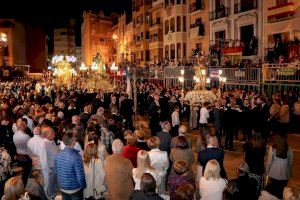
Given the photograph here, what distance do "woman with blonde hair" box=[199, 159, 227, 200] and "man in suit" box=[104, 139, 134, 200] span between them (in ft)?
4.18

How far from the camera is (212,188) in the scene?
5.78 metres

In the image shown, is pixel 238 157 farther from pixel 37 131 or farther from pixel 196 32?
pixel 196 32

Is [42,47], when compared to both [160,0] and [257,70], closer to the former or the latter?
[160,0]

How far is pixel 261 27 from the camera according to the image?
2630 cm

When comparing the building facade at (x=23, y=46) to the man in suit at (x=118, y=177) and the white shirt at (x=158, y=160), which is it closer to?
the white shirt at (x=158, y=160)

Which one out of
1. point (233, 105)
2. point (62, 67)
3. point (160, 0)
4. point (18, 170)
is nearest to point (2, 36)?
point (62, 67)

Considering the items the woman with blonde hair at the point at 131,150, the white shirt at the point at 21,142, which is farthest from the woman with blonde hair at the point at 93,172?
the white shirt at the point at 21,142

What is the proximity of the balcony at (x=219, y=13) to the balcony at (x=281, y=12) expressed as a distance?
5.09 m

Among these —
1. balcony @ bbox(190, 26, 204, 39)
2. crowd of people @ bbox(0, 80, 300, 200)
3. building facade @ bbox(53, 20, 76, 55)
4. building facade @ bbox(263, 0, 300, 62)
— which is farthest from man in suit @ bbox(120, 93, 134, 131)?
building facade @ bbox(53, 20, 76, 55)

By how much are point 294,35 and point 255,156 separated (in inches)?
705

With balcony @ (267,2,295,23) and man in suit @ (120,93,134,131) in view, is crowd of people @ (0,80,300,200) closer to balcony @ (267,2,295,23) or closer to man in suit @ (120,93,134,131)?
man in suit @ (120,93,134,131)

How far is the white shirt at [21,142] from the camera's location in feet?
29.0

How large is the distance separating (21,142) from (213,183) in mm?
4958

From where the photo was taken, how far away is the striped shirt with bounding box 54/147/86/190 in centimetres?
615
